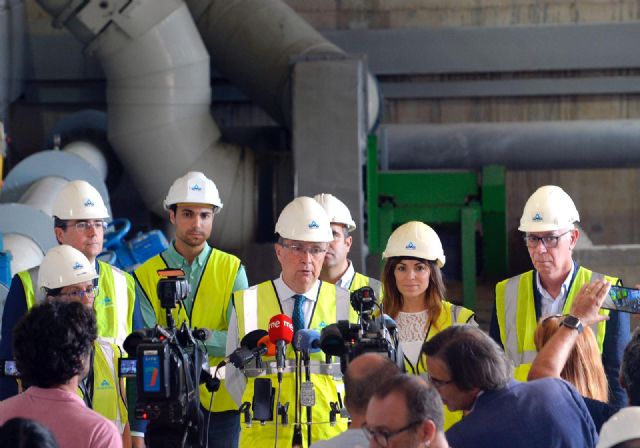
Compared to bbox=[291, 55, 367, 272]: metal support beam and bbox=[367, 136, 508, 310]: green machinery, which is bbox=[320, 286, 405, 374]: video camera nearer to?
bbox=[291, 55, 367, 272]: metal support beam

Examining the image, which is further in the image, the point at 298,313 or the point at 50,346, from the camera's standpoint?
the point at 298,313

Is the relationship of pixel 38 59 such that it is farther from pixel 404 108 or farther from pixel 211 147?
pixel 404 108

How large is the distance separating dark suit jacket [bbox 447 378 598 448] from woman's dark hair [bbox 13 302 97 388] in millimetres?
968

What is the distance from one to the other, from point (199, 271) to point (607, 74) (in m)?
7.16

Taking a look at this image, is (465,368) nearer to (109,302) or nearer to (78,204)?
(109,302)

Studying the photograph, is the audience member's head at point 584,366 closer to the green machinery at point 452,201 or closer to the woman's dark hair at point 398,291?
the woman's dark hair at point 398,291

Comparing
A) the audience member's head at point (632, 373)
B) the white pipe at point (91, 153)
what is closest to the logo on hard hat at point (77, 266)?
the audience member's head at point (632, 373)

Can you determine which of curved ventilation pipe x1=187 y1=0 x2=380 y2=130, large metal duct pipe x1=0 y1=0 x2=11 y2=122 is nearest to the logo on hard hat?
curved ventilation pipe x1=187 y1=0 x2=380 y2=130

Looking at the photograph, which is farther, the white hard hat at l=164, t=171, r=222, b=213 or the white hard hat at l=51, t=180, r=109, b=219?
the white hard hat at l=164, t=171, r=222, b=213

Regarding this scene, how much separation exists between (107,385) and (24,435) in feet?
6.37

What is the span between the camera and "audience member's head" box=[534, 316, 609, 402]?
3.55m

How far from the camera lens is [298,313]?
4059 mm

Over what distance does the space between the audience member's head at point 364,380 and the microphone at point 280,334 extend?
82 centimetres

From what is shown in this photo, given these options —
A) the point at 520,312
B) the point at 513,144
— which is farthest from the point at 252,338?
the point at 513,144
